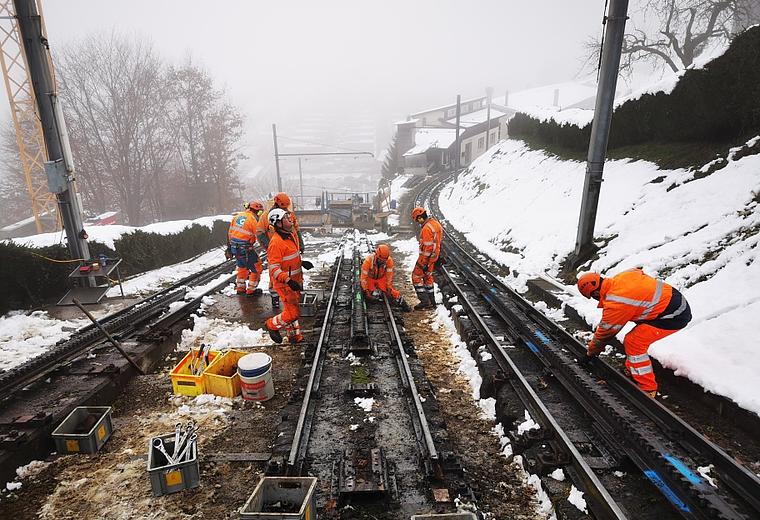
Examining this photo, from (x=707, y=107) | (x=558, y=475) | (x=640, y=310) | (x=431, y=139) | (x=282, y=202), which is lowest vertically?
(x=558, y=475)

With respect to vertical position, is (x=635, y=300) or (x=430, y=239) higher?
(x=430, y=239)

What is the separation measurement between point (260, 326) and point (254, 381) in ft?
9.79

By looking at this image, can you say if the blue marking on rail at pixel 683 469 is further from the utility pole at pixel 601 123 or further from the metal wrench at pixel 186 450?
the utility pole at pixel 601 123

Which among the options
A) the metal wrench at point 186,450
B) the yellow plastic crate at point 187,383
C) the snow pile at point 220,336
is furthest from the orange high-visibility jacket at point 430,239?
the metal wrench at point 186,450

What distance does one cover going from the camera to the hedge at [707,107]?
839 cm

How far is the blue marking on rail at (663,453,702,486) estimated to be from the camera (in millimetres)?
3467

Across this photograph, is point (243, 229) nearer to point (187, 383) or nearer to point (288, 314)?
point (288, 314)

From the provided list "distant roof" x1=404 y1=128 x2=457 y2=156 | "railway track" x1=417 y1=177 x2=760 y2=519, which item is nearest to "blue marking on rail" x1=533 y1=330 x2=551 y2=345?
"railway track" x1=417 y1=177 x2=760 y2=519

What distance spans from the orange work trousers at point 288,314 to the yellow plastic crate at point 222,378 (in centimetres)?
104

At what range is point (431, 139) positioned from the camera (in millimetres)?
52938

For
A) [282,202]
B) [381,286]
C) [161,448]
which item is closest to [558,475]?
[161,448]

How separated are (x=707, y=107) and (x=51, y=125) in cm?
1417

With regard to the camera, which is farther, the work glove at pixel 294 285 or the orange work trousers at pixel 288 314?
the orange work trousers at pixel 288 314

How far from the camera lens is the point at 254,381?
5.14 meters
